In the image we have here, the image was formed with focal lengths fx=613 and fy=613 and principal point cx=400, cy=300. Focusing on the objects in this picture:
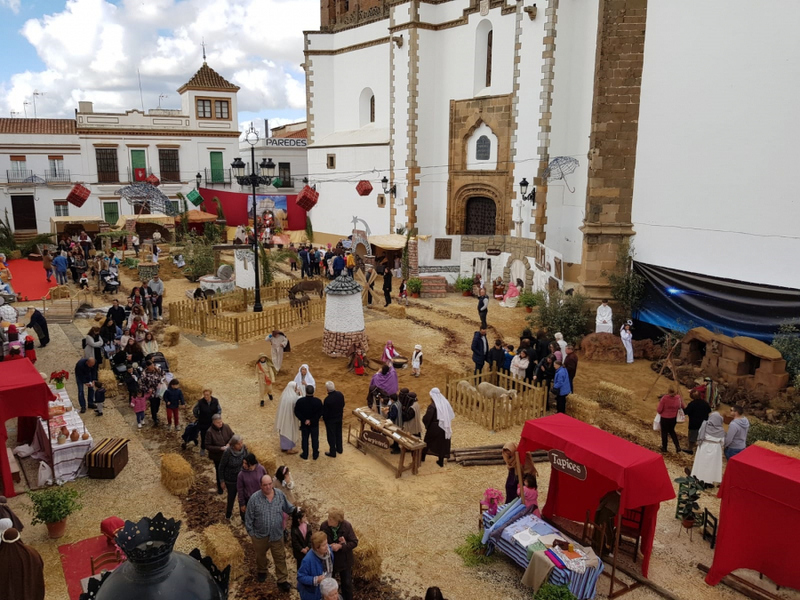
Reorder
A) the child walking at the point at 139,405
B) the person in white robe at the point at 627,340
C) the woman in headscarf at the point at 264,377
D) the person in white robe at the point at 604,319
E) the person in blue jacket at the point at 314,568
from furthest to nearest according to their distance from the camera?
the person in white robe at the point at 604,319
the person in white robe at the point at 627,340
the woman in headscarf at the point at 264,377
the child walking at the point at 139,405
the person in blue jacket at the point at 314,568

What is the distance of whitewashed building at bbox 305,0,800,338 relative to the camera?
14477 millimetres

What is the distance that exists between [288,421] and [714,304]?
11.3 m

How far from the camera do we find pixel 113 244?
1330 inches

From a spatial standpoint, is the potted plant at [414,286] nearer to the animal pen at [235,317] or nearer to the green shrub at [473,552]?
the animal pen at [235,317]

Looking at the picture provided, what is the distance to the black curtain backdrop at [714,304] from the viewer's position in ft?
46.6

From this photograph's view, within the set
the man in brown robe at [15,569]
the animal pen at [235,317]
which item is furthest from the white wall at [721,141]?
the man in brown robe at [15,569]

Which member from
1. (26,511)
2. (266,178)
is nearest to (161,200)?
(266,178)

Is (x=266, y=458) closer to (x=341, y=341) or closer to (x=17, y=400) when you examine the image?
(x=17, y=400)

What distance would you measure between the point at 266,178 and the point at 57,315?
27.3 feet

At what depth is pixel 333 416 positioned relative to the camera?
397 inches

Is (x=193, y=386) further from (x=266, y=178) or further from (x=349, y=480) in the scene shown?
(x=266, y=178)

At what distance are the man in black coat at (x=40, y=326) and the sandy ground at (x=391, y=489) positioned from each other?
32.6 inches

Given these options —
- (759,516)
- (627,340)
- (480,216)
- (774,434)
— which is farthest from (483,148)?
(759,516)

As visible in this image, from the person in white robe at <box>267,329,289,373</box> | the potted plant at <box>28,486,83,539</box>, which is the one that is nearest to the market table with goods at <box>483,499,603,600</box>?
the potted plant at <box>28,486,83,539</box>
